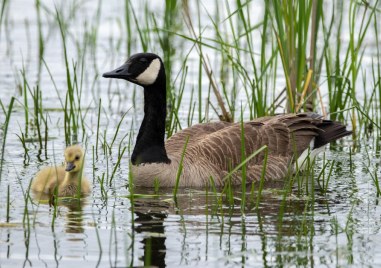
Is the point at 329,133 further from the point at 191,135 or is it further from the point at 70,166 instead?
the point at 70,166

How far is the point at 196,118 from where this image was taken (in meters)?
13.2

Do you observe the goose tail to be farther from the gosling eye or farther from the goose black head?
the gosling eye

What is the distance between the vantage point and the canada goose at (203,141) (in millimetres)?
10000

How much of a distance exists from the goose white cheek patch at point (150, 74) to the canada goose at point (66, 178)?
1150mm

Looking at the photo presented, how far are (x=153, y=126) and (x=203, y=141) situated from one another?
618 mm

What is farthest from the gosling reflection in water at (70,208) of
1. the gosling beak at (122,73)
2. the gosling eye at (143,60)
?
the gosling eye at (143,60)

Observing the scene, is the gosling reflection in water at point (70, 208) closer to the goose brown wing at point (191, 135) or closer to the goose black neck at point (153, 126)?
the goose black neck at point (153, 126)

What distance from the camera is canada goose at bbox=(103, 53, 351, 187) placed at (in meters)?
10.0

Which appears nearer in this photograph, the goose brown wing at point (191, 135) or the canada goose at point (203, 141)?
the canada goose at point (203, 141)

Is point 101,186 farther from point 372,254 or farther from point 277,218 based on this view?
point 372,254

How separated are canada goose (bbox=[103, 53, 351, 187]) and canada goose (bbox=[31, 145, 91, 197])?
84 cm

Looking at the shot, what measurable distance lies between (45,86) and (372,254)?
797 cm

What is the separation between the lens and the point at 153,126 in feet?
33.5

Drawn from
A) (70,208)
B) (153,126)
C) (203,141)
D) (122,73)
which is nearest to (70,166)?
(70,208)
